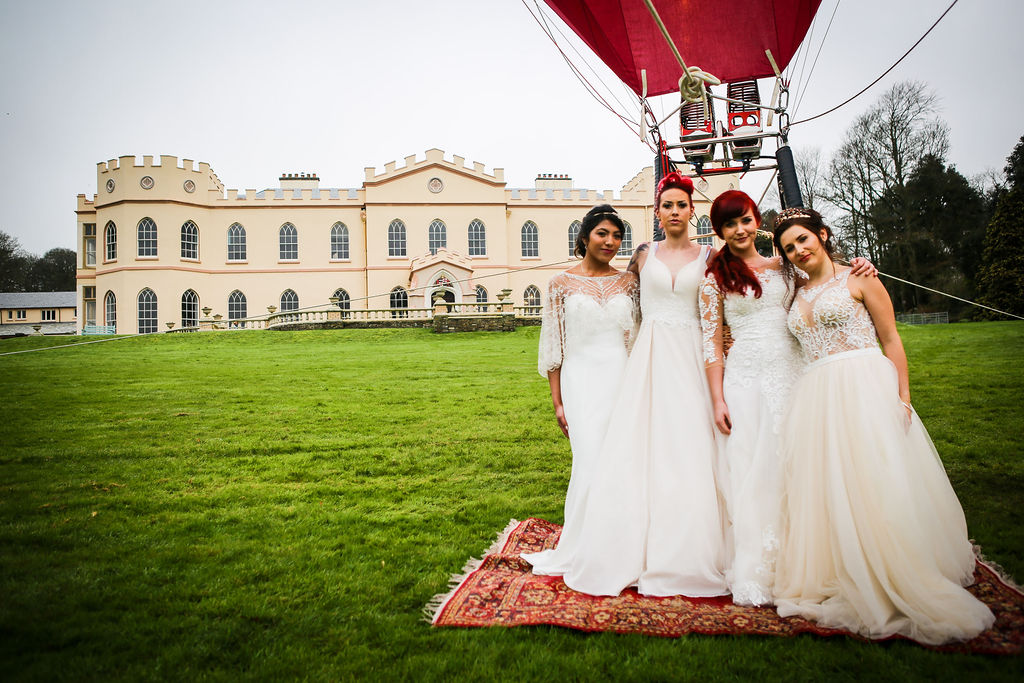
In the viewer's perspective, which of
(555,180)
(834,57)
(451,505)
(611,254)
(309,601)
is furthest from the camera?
(555,180)

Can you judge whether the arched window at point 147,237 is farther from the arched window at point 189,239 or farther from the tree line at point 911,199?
the tree line at point 911,199

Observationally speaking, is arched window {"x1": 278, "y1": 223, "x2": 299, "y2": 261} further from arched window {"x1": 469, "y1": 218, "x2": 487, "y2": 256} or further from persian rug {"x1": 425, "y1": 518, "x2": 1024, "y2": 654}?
persian rug {"x1": 425, "y1": 518, "x2": 1024, "y2": 654}

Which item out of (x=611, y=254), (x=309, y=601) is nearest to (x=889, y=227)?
(x=611, y=254)

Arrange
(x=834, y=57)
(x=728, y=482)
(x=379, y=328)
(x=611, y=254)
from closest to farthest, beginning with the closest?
(x=728, y=482), (x=611, y=254), (x=834, y=57), (x=379, y=328)

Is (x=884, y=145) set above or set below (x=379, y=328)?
above

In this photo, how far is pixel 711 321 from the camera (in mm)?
3227

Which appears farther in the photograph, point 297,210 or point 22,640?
point 297,210

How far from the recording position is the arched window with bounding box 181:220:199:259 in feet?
101

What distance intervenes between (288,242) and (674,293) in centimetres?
3185

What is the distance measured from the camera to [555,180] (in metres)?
36.8

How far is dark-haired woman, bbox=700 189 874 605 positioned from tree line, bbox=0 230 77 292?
69829 millimetres

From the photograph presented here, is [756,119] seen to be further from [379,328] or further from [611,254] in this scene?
[379,328]

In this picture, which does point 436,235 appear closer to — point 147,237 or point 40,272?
point 147,237

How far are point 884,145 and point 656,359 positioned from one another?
2963cm
